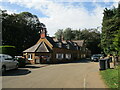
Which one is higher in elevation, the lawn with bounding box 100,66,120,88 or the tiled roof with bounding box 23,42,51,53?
the tiled roof with bounding box 23,42,51,53

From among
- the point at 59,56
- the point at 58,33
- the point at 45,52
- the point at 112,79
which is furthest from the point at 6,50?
the point at 58,33

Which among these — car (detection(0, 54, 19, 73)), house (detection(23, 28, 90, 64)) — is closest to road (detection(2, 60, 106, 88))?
car (detection(0, 54, 19, 73))

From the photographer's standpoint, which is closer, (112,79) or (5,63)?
(112,79)

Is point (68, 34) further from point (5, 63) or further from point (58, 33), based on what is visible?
point (5, 63)

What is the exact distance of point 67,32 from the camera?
75188 millimetres

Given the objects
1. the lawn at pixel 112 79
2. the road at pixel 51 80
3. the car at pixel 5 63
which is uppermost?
the car at pixel 5 63

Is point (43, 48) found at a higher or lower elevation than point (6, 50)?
higher

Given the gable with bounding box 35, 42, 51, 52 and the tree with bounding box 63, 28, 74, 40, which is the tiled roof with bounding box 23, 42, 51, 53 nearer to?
the gable with bounding box 35, 42, 51, 52

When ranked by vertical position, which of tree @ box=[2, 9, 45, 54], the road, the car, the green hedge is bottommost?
the road

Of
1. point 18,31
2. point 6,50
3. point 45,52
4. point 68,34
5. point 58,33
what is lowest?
point 45,52

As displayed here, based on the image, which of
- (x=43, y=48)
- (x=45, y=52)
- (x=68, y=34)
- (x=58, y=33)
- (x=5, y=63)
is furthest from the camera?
(x=58, y=33)

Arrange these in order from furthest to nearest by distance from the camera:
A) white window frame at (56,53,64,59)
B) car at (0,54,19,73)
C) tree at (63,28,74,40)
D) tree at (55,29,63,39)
Result: tree at (55,29,63,39) < tree at (63,28,74,40) < white window frame at (56,53,64,59) < car at (0,54,19,73)

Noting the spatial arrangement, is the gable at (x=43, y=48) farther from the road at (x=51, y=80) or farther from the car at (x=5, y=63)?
the road at (x=51, y=80)

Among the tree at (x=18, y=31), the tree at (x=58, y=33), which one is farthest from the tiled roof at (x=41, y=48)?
the tree at (x=58, y=33)
